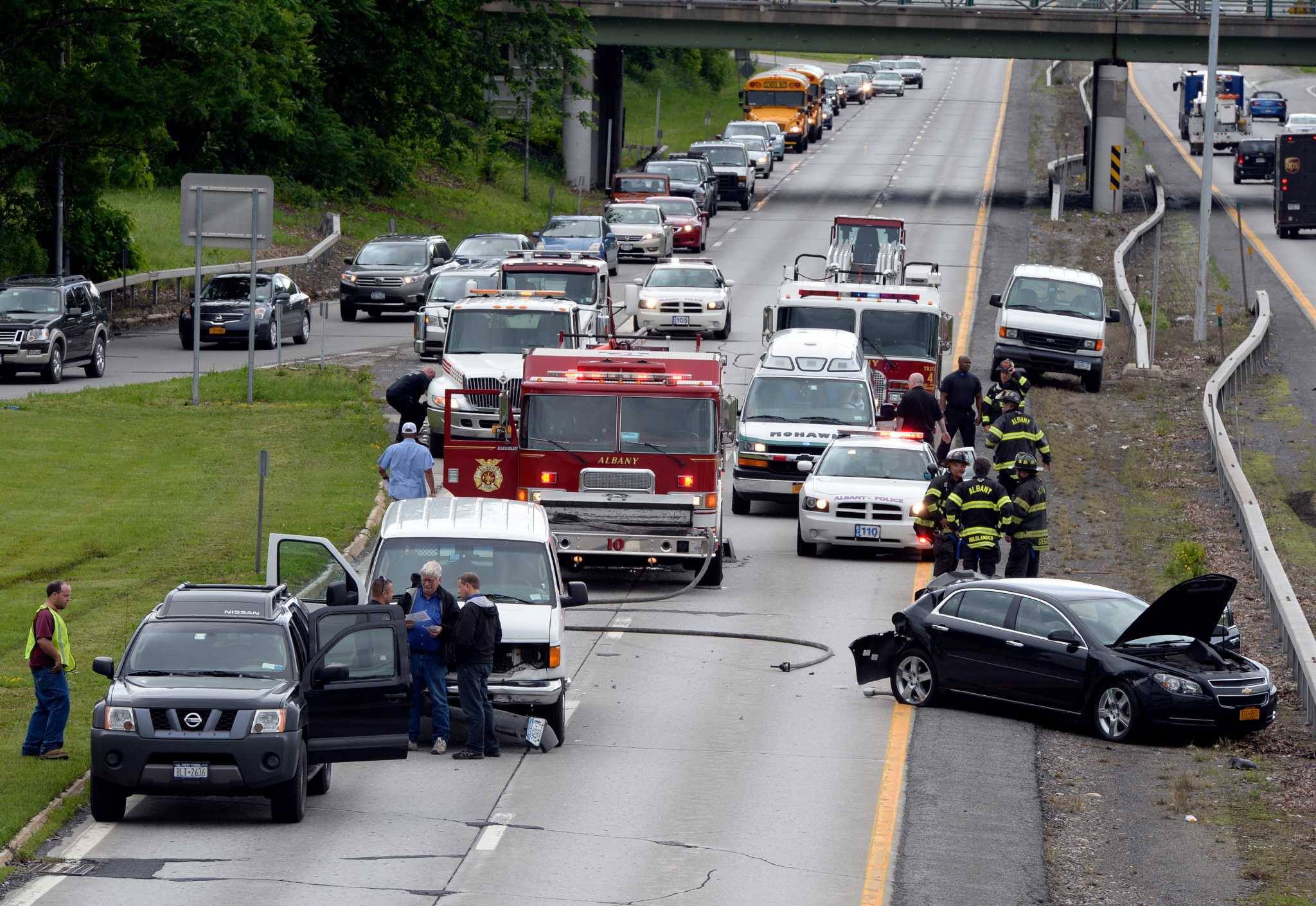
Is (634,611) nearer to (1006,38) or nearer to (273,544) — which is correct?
(273,544)

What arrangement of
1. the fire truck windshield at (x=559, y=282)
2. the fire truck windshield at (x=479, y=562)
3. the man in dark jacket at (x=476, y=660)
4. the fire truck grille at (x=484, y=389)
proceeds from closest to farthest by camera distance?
the man in dark jacket at (x=476, y=660) < the fire truck windshield at (x=479, y=562) < the fire truck grille at (x=484, y=389) < the fire truck windshield at (x=559, y=282)

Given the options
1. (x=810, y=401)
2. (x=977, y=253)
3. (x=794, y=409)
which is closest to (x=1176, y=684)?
(x=794, y=409)

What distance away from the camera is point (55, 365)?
35406mm

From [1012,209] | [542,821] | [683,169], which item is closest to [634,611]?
[542,821]

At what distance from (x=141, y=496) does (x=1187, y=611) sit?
1486 cm

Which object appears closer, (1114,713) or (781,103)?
(1114,713)

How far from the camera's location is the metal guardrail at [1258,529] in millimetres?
17500

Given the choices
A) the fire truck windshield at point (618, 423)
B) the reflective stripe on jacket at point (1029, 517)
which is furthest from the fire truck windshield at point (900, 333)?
the reflective stripe on jacket at point (1029, 517)

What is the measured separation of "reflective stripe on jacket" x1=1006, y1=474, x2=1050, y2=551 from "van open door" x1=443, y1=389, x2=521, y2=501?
551 centimetres

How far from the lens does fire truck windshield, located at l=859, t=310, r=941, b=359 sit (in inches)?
1259

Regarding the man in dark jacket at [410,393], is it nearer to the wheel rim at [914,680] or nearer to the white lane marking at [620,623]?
the white lane marking at [620,623]

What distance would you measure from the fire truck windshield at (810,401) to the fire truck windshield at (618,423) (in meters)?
5.05

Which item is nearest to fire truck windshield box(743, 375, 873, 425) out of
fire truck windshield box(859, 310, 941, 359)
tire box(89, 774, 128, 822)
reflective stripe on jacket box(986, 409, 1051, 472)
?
fire truck windshield box(859, 310, 941, 359)

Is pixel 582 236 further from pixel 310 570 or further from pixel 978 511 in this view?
pixel 310 570
